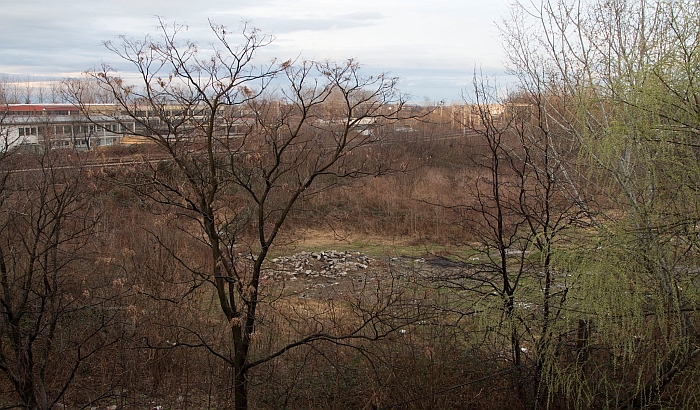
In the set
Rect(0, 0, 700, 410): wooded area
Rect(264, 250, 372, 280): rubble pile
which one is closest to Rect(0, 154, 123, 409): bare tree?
Rect(0, 0, 700, 410): wooded area

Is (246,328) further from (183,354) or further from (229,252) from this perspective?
(183,354)

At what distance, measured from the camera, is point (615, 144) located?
4188 millimetres

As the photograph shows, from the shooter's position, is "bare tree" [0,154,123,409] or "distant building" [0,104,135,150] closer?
"bare tree" [0,154,123,409]

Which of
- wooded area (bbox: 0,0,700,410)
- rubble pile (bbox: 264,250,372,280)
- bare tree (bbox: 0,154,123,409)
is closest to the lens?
wooded area (bbox: 0,0,700,410)

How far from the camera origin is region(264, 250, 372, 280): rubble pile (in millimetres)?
14234

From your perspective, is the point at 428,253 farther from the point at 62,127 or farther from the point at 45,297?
the point at 62,127

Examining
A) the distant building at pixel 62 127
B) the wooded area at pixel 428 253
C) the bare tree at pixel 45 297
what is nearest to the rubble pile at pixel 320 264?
the wooded area at pixel 428 253

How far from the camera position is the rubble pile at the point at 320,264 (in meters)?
14.2

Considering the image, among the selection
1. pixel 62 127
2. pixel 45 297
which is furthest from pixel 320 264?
pixel 45 297

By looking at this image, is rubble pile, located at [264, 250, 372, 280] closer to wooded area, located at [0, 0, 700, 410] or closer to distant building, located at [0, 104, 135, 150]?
wooded area, located at [0, 0, 700, 410]

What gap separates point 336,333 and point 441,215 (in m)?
11.7

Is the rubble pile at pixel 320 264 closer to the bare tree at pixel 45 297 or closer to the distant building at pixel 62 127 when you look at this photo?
the bare tree at pixel 45 297

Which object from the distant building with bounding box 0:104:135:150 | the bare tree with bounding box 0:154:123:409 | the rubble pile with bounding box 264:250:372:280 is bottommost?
the rubble pile with bounding box 264:250:372:280

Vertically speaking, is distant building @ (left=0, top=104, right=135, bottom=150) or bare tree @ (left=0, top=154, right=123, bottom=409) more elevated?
distant building @ (left=0, top=104, right=135, bottom=150)
